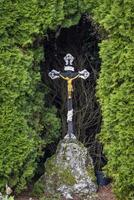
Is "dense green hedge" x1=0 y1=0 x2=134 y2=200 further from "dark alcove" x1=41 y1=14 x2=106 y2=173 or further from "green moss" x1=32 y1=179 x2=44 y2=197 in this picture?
"dark alcove" x1=41 y1=14 x2=106 y2=173

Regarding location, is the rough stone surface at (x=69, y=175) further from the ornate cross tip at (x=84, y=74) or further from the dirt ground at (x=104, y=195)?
the ornate cross tip at (x=84, y=74)


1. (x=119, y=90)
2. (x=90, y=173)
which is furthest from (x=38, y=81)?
(x=90, y=173)

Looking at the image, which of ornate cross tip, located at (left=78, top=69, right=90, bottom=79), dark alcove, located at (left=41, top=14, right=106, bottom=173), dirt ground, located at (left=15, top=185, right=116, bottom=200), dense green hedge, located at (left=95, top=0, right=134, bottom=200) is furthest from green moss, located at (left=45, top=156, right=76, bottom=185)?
ornate cross tip, located at (left=78, top=69, right=90, bottom=79)

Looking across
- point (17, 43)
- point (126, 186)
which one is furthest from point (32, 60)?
point (126, 186)

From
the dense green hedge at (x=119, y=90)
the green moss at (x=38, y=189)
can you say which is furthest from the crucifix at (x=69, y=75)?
the green moss at (x=38, y=189)

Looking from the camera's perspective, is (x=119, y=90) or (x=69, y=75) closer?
(x=119, y=90)

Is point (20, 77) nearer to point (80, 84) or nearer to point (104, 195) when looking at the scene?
point (80, 84)
